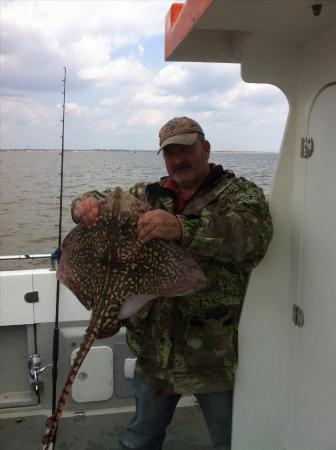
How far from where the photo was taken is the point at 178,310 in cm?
272

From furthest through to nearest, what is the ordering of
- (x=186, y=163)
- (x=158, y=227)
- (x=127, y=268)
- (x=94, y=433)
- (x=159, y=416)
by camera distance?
(x=94, y=433) → (x=159, y=416) → (x=186, y=163) → (x=127, y=268) → (x=158, y=227)

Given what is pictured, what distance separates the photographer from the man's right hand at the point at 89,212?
2.40 m

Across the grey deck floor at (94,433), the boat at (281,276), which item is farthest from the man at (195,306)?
the grey deck floor at (94,433)

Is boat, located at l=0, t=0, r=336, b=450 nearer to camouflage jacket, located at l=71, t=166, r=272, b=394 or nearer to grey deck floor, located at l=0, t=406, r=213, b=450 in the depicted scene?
grey deck floor, located at l=0, t=406, r=213, b=450

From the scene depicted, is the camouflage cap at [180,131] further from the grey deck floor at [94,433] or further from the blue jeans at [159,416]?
the grey deck floor at [94,433]

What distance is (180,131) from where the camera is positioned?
2.73 m

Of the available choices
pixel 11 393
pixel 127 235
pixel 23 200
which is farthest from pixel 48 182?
pixel 127 235

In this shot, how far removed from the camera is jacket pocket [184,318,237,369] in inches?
106

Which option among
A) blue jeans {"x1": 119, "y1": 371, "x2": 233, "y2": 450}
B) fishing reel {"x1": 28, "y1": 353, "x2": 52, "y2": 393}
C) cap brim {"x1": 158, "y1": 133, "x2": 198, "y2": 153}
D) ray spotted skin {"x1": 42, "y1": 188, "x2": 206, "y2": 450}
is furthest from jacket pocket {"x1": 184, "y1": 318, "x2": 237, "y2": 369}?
fishing reel {"x1": 28, "y1": 353, "x2": 52, "y2": 393}

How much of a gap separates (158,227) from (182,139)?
2.28ft

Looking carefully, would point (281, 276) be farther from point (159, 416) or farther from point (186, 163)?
point (159, 416)

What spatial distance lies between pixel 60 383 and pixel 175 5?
3254mm

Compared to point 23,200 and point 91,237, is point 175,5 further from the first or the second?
point 23,200

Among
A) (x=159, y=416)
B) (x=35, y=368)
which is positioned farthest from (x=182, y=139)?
(x=35, y=368)
